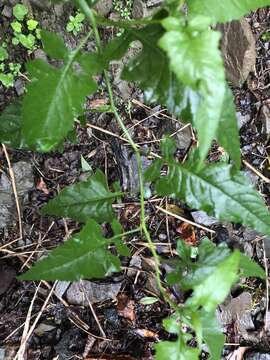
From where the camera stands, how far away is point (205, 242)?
1.21 metres

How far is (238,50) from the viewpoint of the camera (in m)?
1.85

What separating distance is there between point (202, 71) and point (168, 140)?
48 cm

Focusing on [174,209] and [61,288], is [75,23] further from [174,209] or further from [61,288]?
[61,288]

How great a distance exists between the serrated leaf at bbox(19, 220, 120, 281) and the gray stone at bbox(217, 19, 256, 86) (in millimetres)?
974

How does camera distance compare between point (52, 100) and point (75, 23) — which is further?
point (75, 23)

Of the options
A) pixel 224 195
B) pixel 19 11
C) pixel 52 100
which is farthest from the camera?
pixel 19 11

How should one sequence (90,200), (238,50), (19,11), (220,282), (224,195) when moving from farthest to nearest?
(238,50), (19,11), (90,200), (224,195), (220,282)

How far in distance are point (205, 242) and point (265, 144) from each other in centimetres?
76

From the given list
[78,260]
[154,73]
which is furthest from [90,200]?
[154,73]

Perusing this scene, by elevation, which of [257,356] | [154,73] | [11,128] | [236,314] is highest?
[154,73]

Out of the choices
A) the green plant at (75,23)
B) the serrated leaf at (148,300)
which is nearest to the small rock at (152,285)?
the serrated leaf at (148,300)

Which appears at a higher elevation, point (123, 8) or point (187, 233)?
point (123, 8)

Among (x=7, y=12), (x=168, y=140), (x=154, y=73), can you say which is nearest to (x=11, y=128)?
(x=168, y=140)

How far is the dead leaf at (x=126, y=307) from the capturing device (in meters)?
1.65
